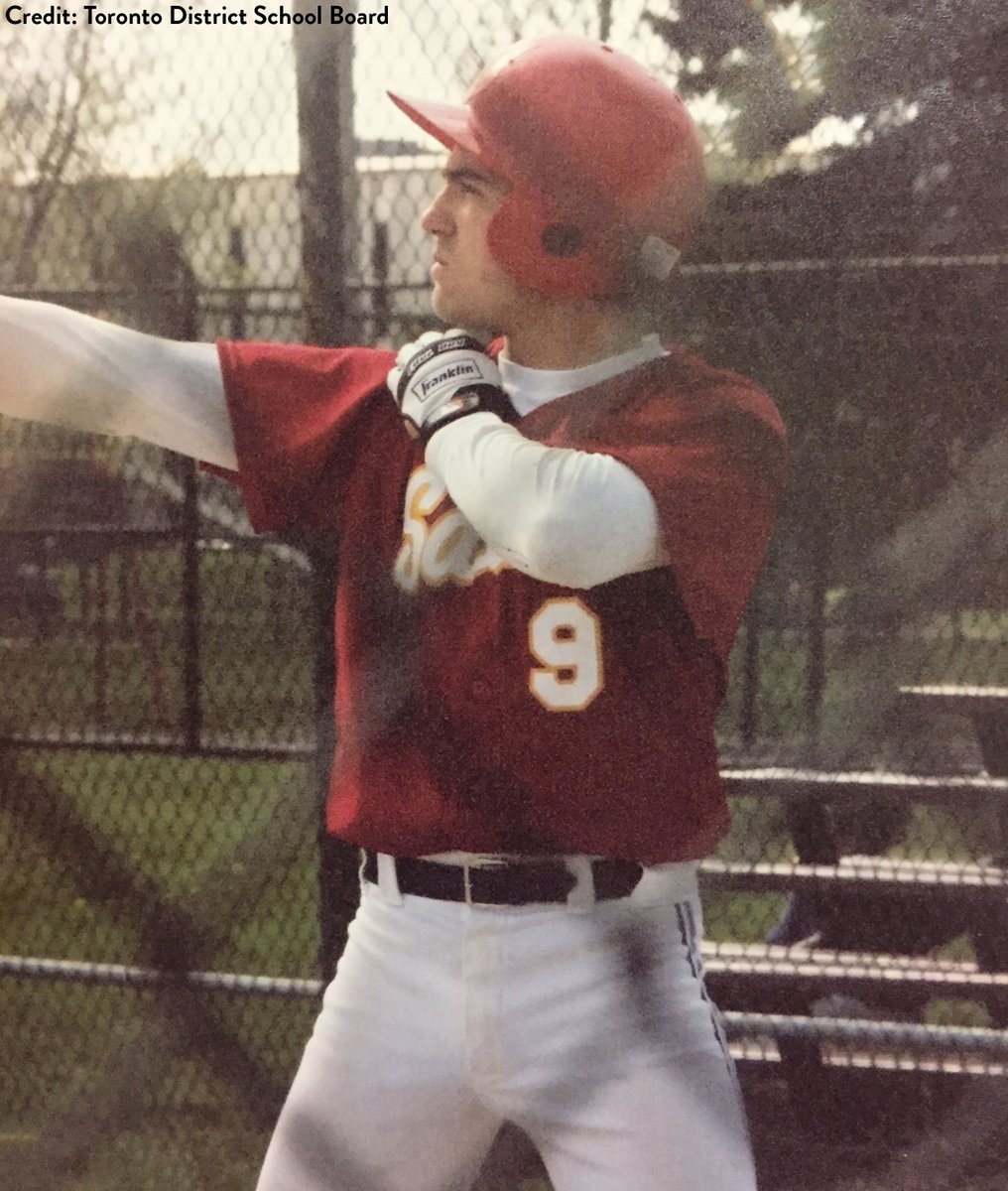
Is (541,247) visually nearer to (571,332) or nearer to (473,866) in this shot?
(571,332)

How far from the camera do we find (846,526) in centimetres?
137

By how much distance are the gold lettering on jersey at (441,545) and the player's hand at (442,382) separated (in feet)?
0.21

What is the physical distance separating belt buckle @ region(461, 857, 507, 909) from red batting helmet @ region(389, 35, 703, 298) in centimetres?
47

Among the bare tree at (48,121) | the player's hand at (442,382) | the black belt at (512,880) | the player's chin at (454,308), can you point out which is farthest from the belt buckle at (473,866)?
the bare tree at (48,121)

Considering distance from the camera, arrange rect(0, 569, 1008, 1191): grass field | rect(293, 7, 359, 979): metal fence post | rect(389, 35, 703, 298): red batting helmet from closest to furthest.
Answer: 1. rect(389, 35, 703, 298): red batting helmet
2. rect(293, 7, 359, 979): metal fence post
3. rect(0, 569, 1008, 1191): grass field

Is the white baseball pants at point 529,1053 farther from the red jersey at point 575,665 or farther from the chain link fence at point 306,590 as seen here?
the chain link fence at point 306,590

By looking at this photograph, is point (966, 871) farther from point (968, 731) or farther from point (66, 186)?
point (66, 186)

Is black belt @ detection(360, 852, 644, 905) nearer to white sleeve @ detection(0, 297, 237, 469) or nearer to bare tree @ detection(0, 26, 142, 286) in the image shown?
white sleeve @ detection(0, 297, 237, 469)

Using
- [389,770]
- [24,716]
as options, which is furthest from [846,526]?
[24,716]

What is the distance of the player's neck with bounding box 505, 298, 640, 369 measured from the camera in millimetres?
960

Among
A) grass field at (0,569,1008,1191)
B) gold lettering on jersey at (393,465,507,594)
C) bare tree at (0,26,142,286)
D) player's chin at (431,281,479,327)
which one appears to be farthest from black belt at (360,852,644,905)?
bare tree at (0,26,142,286)

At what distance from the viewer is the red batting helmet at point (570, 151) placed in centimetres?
92

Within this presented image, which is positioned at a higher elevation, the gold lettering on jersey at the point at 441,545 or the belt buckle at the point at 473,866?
the gold lettering on jersey at the point at 441,545

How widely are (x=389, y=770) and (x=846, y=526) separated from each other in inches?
27.5
